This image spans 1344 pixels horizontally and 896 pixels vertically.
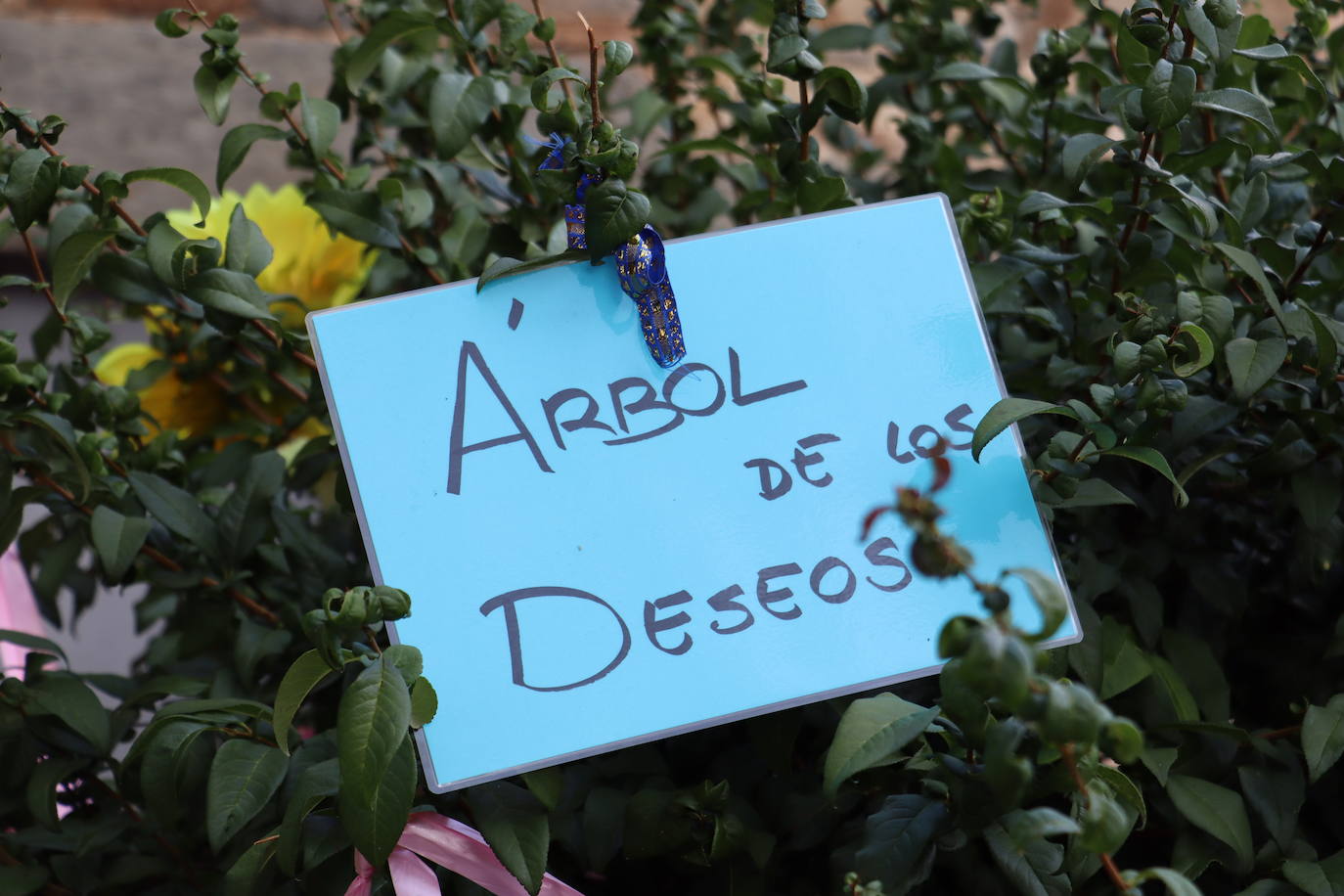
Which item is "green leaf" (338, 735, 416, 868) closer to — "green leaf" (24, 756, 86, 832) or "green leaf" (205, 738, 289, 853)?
"green leaf" (205, 738, 289, 853)

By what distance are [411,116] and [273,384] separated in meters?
0.17

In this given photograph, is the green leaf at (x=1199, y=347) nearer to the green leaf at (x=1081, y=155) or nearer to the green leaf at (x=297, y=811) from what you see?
the green leaf at (x=1081, y=155)

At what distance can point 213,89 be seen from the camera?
1.84 ft

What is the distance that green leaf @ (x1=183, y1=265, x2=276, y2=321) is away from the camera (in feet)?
1.69

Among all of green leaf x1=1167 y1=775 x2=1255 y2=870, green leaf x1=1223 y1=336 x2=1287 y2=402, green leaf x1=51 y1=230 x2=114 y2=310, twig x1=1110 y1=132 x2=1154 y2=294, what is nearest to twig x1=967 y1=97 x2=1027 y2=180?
twig x1=1110 y1=132 x2=1154 y2=294

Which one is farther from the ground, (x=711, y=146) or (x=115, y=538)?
(x=711, y=146)

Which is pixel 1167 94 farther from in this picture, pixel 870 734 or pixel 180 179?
pixel 180 179

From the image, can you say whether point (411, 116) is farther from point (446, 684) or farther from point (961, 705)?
point (961, 705)

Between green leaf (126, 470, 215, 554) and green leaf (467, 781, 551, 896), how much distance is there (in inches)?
7.5

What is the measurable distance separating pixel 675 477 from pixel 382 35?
266mm

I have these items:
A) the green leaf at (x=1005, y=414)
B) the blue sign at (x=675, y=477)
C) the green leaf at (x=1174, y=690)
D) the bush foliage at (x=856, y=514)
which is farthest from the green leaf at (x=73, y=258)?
the green leaf at (x=1174, y=690)

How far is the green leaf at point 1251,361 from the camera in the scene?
1.45ft

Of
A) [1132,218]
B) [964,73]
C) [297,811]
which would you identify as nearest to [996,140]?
[964,73]

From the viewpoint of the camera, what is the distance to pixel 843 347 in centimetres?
49
